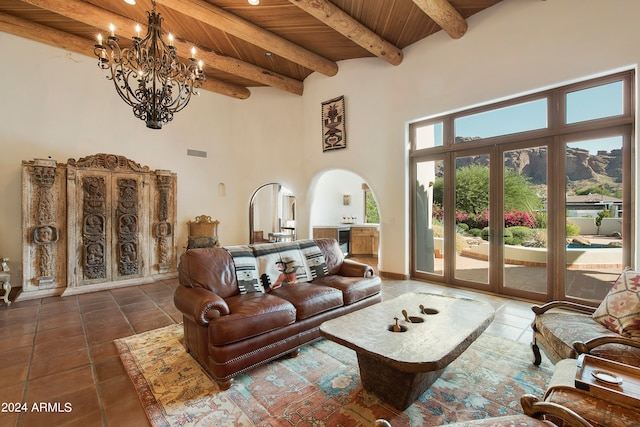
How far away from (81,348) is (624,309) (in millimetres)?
4647

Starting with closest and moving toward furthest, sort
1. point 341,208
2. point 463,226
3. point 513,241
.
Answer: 1. point 513,241
2. point 463,226
3. point 341,208

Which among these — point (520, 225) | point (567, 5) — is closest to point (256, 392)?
point (520, 225)

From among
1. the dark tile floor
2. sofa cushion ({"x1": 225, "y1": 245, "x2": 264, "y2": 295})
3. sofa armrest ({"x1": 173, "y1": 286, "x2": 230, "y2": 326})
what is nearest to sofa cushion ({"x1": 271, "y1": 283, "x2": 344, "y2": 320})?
sofa cushion ({"x1": 225, "y1": 245, "x2": 264, "y2": 295})

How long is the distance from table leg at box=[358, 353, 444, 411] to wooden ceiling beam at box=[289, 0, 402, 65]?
4222mm

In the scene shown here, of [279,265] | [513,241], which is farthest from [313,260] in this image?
[513,241]

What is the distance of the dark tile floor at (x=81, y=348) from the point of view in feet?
6.04

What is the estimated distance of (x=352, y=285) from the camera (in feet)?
10.3

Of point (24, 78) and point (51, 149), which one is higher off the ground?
point (24, 78)

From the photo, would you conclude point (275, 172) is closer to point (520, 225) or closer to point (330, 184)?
point (330, 184)

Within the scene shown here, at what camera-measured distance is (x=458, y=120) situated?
15.1 feet

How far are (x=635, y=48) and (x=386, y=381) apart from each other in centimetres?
448

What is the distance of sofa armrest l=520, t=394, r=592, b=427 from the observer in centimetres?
105

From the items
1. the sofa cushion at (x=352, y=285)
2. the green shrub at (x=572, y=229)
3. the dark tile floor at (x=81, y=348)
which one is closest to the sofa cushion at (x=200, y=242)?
the dark tile floor at (x=81, y=348)

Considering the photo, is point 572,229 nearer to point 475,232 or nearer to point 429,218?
point 475,232
